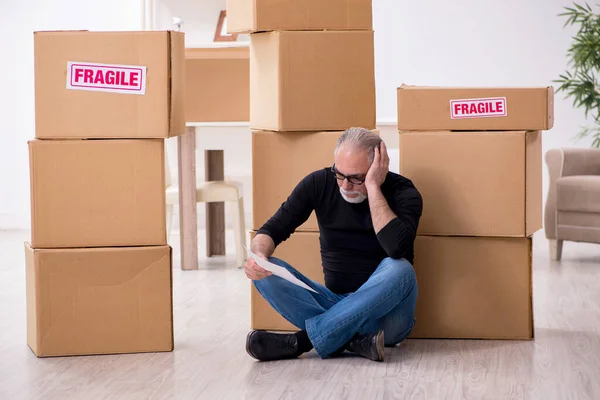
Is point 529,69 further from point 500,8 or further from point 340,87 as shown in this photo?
point 340,87

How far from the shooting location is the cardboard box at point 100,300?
2770mm

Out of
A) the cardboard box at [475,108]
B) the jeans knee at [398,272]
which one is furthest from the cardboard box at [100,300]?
the cardboard box at [475,108]

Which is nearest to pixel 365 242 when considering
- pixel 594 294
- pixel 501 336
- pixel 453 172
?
pixel 453 172

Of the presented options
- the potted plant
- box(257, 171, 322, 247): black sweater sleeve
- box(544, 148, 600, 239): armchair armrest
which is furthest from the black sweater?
the potted plant

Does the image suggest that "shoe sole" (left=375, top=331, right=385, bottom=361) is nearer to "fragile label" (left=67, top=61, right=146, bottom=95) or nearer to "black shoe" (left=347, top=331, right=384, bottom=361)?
"black shoe" (left=347, top=331, right=384, bottom=361)

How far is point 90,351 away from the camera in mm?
2812

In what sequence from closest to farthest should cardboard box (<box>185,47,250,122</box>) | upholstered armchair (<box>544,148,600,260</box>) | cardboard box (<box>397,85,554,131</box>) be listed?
cardboard box (<box>397,85,554,131</box>) < upholstered armchair (<box>544,148,600,260</box>) < cardboard box (<box>185,47,250,122</box>)

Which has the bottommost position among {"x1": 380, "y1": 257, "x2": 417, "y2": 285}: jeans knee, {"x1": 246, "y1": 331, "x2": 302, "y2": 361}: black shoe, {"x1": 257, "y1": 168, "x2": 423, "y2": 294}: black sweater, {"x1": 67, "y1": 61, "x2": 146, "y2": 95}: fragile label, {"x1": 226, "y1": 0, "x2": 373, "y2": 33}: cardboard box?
{"x1": 246, "y1": 331, "x2": 302, "y2": 361}: black shoe

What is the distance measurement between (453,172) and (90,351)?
1228mm

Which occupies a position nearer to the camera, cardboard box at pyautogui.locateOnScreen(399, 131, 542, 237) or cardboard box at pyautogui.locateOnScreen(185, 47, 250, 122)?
cardboard box at pyautogui.locateOnScreen(399, 131, 542, 237)

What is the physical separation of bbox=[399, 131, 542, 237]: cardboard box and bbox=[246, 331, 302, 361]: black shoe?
59cm

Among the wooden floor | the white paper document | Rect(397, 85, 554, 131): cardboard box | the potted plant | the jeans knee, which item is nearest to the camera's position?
the wooden floor

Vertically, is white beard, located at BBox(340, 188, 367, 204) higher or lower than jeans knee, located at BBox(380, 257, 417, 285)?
higher

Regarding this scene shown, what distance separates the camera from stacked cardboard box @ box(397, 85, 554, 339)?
293cm
